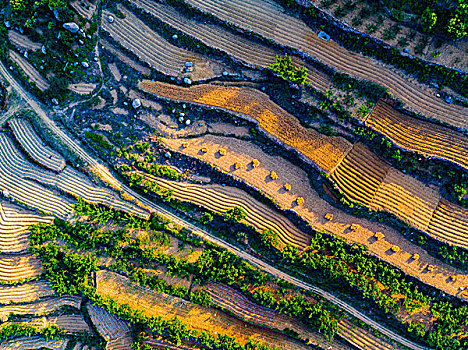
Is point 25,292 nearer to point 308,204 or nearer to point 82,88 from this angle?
point 82,88

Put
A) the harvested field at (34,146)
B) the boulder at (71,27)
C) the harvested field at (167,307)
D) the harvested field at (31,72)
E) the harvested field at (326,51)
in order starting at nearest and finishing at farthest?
the harvested field at (326,51)
the boulder at (71,27)
the harvested field at (167,307)
the harvested field at (31,72)
the harvested field at (34,146)

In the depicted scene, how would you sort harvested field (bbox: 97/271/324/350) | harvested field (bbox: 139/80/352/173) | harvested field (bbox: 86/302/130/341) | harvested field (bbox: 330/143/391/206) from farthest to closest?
harvested field (bbox: 86/302/130/341)
harvested field (bbox: 97/271/324/350)
harvested field (bbox: 139/80/352/173)
harvested field (bbox: 330/143/391/206)

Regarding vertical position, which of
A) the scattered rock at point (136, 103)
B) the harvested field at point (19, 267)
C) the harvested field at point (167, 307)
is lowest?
the harvested field at point (19, 267)

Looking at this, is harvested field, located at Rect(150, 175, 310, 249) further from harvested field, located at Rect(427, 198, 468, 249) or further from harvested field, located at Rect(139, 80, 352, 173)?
harvested field, located at Rect(427, 198, 468, 249)

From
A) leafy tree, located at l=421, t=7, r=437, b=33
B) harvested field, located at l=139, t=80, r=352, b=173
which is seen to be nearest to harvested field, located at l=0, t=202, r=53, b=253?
harvested field, located at l=139, t=80, r=352, b=173

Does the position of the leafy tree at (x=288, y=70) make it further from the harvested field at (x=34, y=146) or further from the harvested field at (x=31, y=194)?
the harvested field at (x=31, y=194)

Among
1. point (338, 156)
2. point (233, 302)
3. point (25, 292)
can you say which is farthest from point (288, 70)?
point (25, 292)

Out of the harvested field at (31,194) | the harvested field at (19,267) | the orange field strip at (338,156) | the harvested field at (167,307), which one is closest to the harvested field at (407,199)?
the orange field strip at (338,156)
